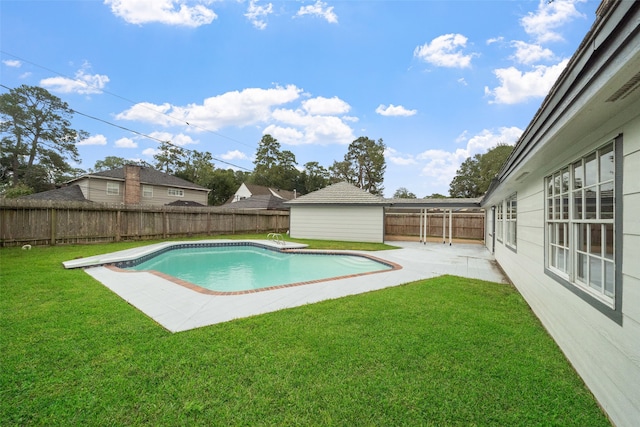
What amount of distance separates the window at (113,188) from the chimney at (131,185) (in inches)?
46.5

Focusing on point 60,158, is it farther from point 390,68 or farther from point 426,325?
point 426,325

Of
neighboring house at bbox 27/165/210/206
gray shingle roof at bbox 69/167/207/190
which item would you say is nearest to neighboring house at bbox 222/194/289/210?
gray shingle roof at bbox 69/167/207/190

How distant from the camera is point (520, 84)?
12477 millimetres

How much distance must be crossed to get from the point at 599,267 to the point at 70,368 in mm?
4847

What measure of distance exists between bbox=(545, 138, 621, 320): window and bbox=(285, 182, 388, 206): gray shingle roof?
39.0 feet

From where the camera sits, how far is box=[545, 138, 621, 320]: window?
2.24 meters

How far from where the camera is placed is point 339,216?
16.2 meters

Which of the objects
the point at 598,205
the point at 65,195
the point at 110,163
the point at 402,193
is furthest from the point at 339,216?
the point at 110,163

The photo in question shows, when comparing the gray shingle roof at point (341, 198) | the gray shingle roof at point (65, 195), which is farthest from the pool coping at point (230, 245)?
the gray shingle roof at point (65, 195)

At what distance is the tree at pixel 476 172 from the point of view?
1276 inches

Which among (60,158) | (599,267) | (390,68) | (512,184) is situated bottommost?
(599,267)

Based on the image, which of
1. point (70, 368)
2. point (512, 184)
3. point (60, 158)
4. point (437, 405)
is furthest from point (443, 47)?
point (60, 158)

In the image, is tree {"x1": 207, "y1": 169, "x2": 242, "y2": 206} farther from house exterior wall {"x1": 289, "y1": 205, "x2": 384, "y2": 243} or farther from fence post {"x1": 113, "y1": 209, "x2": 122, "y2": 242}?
fence post {"x1": 113, "y1": 209, "x2": 122, "y2": 242}

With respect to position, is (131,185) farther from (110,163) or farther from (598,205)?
(110,163)
